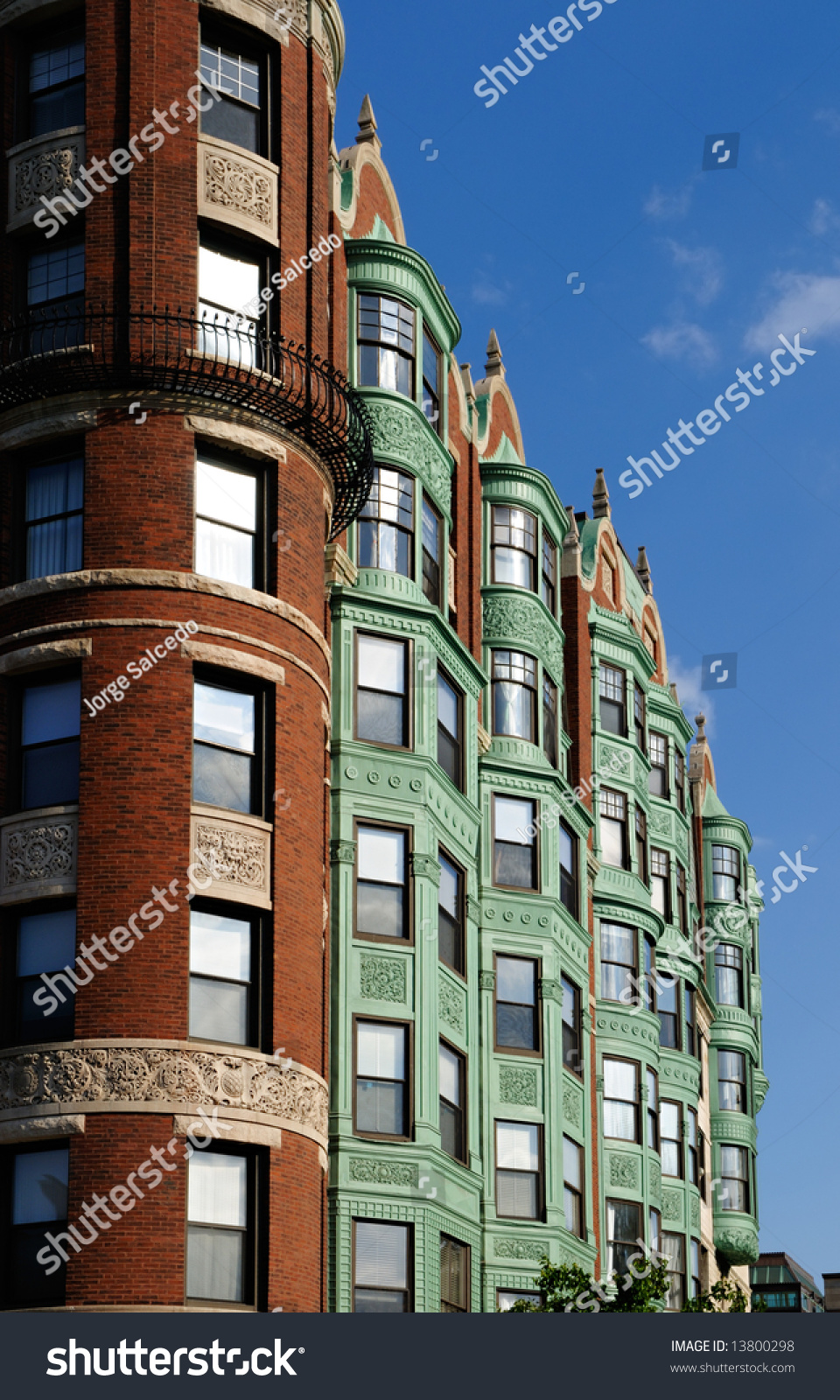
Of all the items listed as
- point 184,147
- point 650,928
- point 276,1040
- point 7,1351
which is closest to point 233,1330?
point 7,1351

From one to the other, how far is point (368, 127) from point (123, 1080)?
2124cm

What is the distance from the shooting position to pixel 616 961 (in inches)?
1961

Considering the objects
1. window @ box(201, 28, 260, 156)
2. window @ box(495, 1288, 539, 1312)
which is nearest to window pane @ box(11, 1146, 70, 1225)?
window @ box(495, 1288, 539, 1312)

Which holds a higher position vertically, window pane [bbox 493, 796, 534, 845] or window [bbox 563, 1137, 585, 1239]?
window pane [bbox 493, 796, 534, 845]

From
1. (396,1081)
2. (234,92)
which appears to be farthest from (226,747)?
(234,92)

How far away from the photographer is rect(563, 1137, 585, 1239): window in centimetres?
4219

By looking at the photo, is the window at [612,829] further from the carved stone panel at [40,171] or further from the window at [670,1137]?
the carved stone panel at [40,171]

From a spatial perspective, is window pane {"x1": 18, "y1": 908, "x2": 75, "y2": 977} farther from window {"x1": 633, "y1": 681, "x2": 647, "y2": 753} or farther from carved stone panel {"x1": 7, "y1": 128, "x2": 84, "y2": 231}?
window {"x1": 633, "y1": 681, "x2": 647, "y2": 753}

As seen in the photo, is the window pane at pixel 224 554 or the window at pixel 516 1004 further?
the window at pixel 516 1004

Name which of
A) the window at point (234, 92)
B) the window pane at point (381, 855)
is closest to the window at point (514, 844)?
the window pane at point (381, 855)

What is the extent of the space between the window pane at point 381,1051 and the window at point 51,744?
23.9ft

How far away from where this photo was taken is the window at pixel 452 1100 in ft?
118

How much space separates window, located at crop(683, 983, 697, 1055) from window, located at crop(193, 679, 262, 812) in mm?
29716

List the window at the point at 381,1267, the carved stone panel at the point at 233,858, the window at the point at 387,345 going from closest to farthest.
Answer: the carved stone panel at the point at 233,858
the window at the point at 381,1267
the window at the point at 387,345
